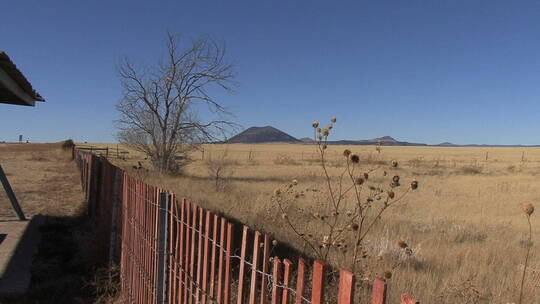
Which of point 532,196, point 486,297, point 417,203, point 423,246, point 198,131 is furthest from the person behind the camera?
point 198,131

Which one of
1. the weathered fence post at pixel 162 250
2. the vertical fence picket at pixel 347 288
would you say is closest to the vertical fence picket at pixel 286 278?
the vertical fence picket at pixel 347 288

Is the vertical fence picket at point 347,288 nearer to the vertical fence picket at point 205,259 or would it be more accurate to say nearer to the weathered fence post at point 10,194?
the vertical fence picket at point 205,259

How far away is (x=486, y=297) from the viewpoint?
4645 millimetres

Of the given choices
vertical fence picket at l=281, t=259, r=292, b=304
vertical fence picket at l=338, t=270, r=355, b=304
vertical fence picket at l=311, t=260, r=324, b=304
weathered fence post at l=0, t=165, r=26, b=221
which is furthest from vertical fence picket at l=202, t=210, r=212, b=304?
weathered fence post at l=0, t=165, r=26, b=221

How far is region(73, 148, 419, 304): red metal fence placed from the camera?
5.28 ft

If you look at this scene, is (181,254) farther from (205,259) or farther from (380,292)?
(380,292)

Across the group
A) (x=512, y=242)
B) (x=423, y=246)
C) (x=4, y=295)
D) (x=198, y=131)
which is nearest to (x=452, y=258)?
(x=423, y=246)

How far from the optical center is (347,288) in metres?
1.31

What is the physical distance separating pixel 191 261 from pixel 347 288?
5.21 feet

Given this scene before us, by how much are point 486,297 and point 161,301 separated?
3.49m

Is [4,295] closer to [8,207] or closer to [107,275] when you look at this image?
[107,275]

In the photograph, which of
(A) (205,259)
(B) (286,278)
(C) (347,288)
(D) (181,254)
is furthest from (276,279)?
(D) (181,254)

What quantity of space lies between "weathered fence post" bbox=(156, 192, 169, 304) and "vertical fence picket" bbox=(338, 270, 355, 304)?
2.04 m

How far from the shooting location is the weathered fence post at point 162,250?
3.14 metres
